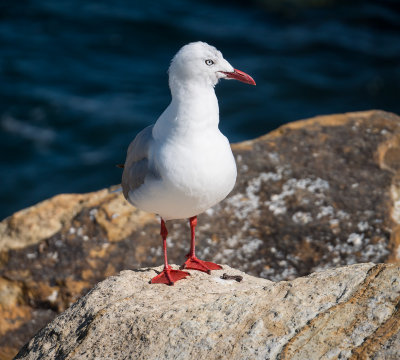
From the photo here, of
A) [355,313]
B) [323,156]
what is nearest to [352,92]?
[323,156]

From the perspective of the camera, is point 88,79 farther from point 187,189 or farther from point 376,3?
point 187,189

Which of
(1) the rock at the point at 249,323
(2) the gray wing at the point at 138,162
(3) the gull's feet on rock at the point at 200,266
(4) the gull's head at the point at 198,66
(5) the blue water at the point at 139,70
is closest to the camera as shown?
(1) the rock at the point at 249,323

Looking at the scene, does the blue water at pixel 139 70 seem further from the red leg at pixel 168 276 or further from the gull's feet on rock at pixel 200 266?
the red leg at pixel 168 276

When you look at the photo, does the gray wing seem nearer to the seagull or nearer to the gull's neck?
the seagull

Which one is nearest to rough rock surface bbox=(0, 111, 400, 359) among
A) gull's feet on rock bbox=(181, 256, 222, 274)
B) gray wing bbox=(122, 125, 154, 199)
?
gull's feet on rock bbox=(181, 256, 222, 274)

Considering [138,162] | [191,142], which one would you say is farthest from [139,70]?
[191,142]

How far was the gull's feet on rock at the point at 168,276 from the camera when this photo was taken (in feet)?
18.7

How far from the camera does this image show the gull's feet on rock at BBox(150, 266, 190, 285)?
5.69 m

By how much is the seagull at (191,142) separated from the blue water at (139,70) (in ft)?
26.7

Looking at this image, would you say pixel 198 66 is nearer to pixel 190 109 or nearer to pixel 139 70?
pixel 190 109

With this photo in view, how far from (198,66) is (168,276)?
181 cm

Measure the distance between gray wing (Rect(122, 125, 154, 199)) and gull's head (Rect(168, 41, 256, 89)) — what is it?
2.03 feet

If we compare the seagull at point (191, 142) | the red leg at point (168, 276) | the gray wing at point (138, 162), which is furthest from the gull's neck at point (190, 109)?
the red leg at point (168, 276)

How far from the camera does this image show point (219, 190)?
553 cm
